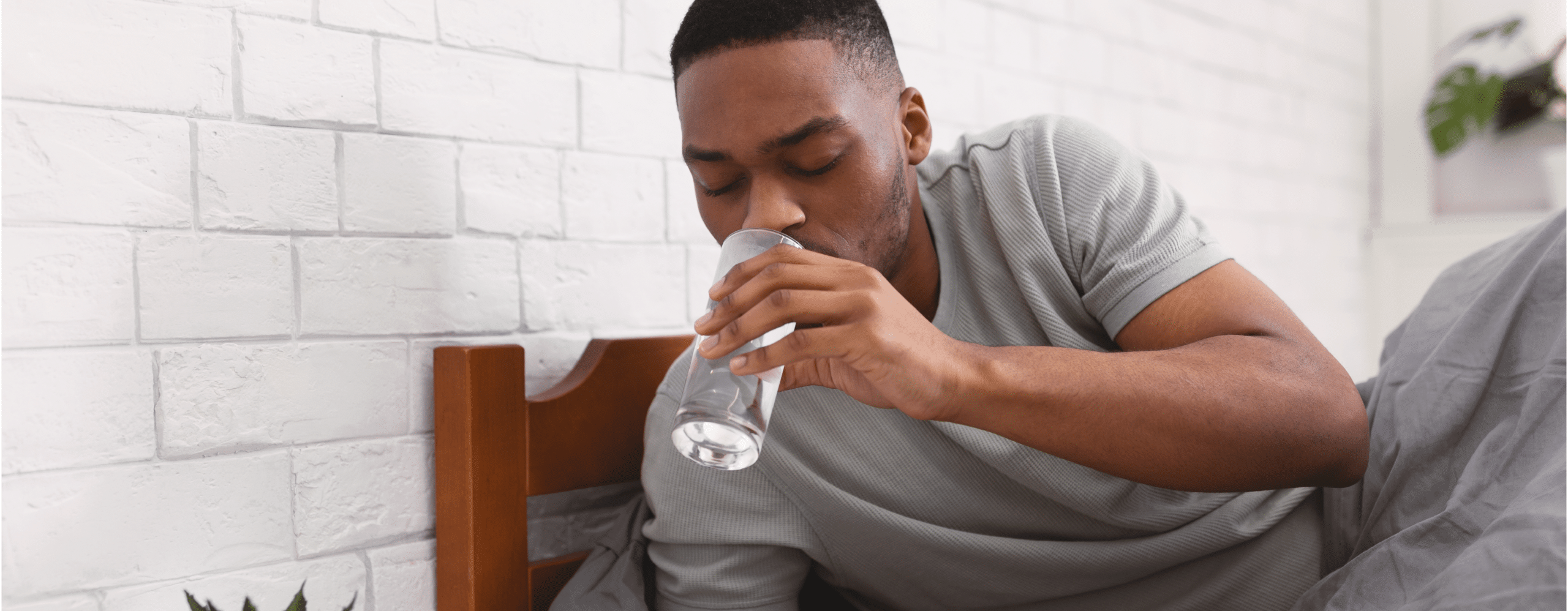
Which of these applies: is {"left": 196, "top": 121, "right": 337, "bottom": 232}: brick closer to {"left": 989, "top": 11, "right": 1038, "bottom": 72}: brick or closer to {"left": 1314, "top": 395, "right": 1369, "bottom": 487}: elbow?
{"left": 1314, "top": 395, "right": 1369, "bottom": 487}: elbow

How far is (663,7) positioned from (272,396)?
1.94 ft

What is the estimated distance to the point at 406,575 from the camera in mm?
982

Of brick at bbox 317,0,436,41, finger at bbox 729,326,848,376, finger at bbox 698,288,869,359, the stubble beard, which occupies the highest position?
brick at bbox 317,0,436,41

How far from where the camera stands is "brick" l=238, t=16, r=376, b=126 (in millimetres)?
872

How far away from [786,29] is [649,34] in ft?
1.17

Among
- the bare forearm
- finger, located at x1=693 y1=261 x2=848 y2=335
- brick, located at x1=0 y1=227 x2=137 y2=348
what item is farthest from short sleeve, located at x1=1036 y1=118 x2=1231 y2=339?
brick, located at x1=0 y1=227 x2=137 y2=348

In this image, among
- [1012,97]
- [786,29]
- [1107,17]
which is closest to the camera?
[786,29]

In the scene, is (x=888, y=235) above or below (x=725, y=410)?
above

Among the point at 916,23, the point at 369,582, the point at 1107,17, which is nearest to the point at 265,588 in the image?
the point at 369,582

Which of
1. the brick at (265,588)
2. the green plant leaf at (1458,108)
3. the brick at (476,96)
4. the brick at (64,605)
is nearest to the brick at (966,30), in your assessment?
the brick at (476,96)

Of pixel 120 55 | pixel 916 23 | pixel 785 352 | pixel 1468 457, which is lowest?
pixel 1468 457

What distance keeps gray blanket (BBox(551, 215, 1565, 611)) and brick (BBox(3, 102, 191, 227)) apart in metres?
0.48

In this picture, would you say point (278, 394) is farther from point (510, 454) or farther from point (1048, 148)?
point (1048, 148)

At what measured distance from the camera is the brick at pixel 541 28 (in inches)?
39.7
